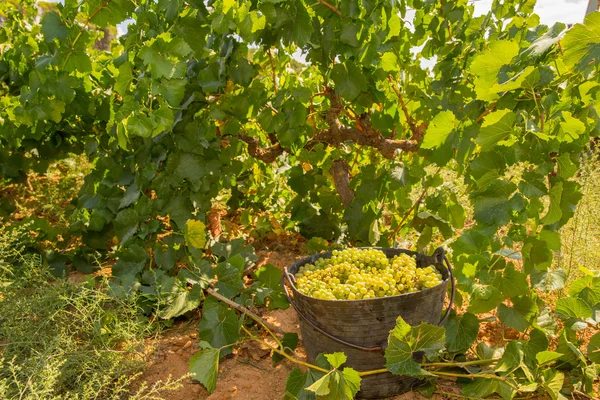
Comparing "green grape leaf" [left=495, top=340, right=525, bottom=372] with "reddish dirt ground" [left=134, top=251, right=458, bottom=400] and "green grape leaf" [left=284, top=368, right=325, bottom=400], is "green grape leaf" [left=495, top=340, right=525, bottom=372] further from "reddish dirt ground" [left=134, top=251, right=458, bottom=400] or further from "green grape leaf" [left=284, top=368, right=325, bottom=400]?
"green grape leaf" [left=284, top=368, right=325, bottom=400]

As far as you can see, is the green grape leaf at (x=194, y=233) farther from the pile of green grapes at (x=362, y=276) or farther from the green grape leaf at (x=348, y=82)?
the green grape leaf at (x=348, y=82)

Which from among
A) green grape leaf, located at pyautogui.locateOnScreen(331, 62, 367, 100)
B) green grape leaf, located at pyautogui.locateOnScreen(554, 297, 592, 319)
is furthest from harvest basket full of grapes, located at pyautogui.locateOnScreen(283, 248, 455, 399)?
green grape leaf, located at pyautogui.locateOnScreen(331, 62, 367, 100)

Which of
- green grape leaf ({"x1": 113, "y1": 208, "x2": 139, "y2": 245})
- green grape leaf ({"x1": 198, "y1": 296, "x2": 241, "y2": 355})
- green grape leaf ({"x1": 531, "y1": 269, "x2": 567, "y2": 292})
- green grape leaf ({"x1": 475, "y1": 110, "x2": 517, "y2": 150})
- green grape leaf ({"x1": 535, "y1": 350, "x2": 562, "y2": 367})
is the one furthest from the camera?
green grape leaf ({"x1": 113, "y1": 208, "x2": 139, "y2": 245})

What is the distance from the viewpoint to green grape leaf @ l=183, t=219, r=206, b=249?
90.0 inches

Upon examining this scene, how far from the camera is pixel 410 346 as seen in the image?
5.09 feet

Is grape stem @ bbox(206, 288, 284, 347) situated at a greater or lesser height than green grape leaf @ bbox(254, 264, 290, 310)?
lesser

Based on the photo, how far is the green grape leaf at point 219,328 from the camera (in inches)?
77.5

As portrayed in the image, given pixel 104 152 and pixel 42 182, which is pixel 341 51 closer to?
pixel 104 152

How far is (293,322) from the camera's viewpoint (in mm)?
2354

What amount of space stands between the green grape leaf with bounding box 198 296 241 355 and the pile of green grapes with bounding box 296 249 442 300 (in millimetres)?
310

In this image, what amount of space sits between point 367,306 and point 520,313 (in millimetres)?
555

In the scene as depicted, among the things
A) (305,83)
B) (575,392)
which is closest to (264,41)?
(305,83)

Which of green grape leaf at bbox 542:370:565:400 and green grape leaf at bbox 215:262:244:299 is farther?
green grape leaf at bbox 215:262:244:299

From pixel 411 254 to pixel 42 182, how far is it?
11.8 ft
